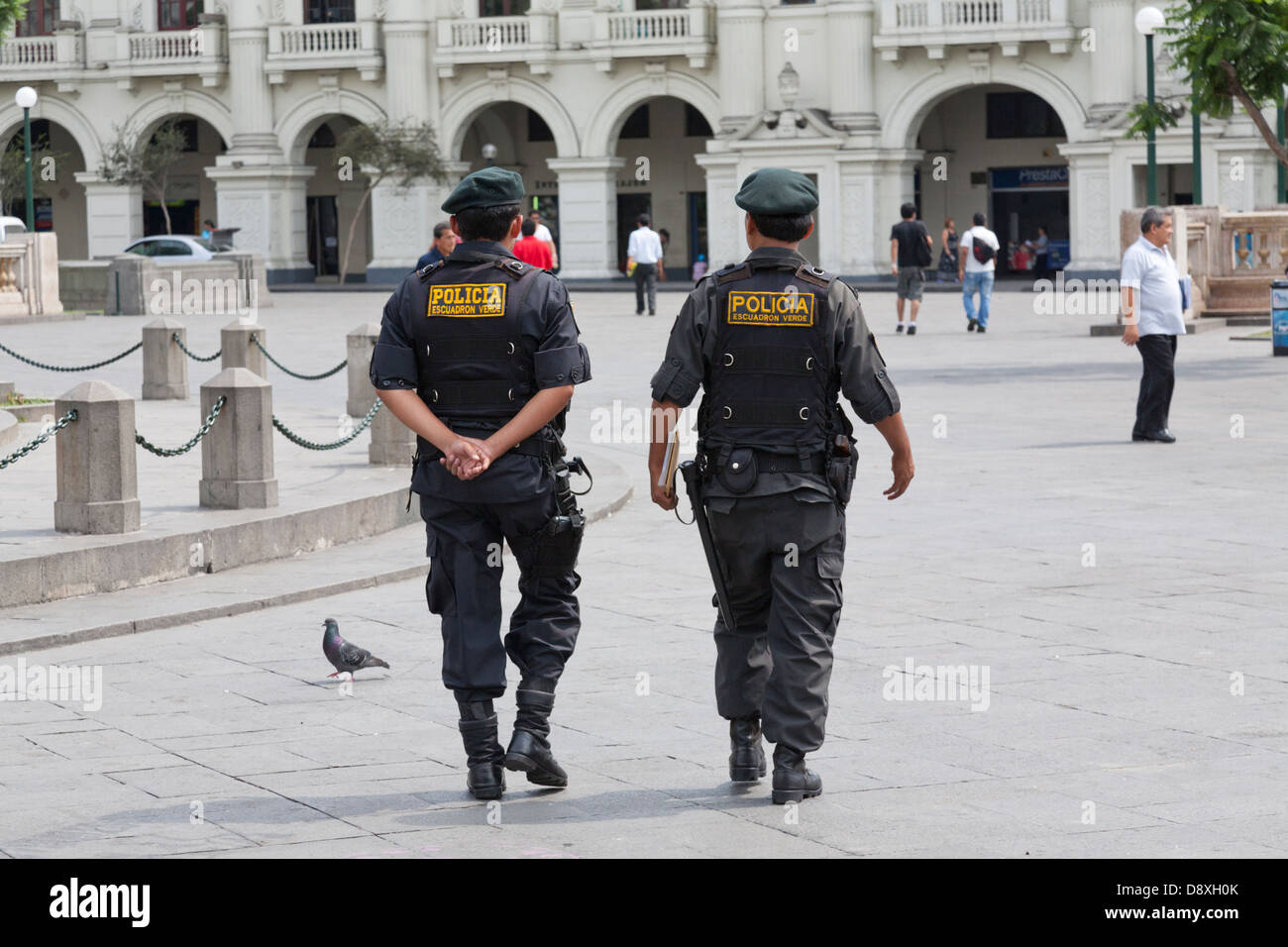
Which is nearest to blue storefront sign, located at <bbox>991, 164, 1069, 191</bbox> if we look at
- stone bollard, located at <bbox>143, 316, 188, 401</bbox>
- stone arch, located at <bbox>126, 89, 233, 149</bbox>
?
stone arch, located at <bbox>126, 89, 233, 149</bbox>

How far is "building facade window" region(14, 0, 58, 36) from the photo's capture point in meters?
52.1

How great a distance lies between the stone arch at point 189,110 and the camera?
50.7 metres

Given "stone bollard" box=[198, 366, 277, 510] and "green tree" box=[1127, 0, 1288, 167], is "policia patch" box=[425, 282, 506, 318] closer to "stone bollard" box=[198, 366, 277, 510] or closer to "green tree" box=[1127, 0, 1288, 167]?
"stone bollard" box=[198, 366, 277, 510]

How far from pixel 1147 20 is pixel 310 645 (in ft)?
67.5

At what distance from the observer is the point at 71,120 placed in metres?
51.8

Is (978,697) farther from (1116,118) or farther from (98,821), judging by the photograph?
(1116,118)

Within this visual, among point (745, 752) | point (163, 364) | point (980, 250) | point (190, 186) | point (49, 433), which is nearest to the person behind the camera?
point (745, 752)

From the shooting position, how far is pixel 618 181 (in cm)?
5012

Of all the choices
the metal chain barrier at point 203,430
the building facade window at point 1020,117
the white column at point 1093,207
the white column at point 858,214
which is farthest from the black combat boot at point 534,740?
the building facade window at point 1020,117

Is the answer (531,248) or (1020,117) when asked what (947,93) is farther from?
(531,248)

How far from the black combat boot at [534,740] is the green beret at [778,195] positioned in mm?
1508

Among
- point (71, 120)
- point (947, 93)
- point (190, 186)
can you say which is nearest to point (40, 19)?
point (71, 120)

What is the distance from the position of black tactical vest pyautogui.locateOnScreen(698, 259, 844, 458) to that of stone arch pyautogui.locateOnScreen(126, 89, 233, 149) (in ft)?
152

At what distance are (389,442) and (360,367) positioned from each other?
2.71m
